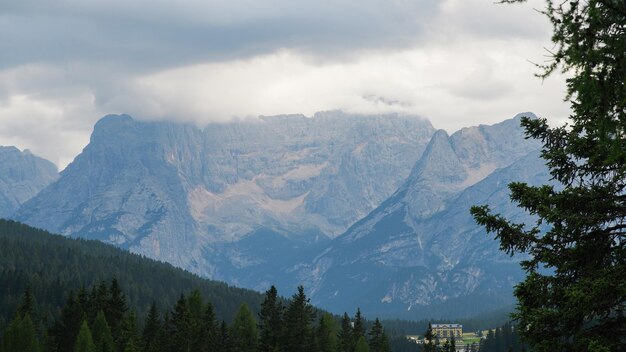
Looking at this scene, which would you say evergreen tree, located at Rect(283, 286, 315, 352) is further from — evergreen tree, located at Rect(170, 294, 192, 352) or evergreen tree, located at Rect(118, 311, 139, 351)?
evergreen tree, located at Rect(118, 311, 139, 351)

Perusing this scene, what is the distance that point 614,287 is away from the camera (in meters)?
22.8

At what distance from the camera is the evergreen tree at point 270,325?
96.3 m

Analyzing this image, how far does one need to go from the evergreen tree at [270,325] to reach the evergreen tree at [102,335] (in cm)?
1606

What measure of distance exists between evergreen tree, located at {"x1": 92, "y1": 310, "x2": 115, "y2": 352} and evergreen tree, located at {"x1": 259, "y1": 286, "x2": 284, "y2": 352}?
16057mm

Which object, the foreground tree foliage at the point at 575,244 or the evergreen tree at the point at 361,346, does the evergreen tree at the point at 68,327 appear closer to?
the evergreen tree at the point at 361,346

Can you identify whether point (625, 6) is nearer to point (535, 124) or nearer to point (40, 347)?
point (535, 124)

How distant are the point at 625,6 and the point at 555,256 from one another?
31.1 ft

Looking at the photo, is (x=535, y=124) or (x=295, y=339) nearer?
(x=535, y=124)

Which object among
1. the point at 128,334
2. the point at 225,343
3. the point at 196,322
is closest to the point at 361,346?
the point at 196,322

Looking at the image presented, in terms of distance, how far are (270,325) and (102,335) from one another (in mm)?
18481

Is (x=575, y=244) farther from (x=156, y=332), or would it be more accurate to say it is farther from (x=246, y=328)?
(x=246, y=328)

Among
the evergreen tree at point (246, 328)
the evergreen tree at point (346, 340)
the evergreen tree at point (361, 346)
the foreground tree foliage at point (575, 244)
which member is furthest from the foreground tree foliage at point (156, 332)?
the foreground tree foliage at point (575, 244)

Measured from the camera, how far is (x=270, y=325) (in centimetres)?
10225

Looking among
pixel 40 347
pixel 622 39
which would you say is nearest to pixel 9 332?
pixel 40 347
